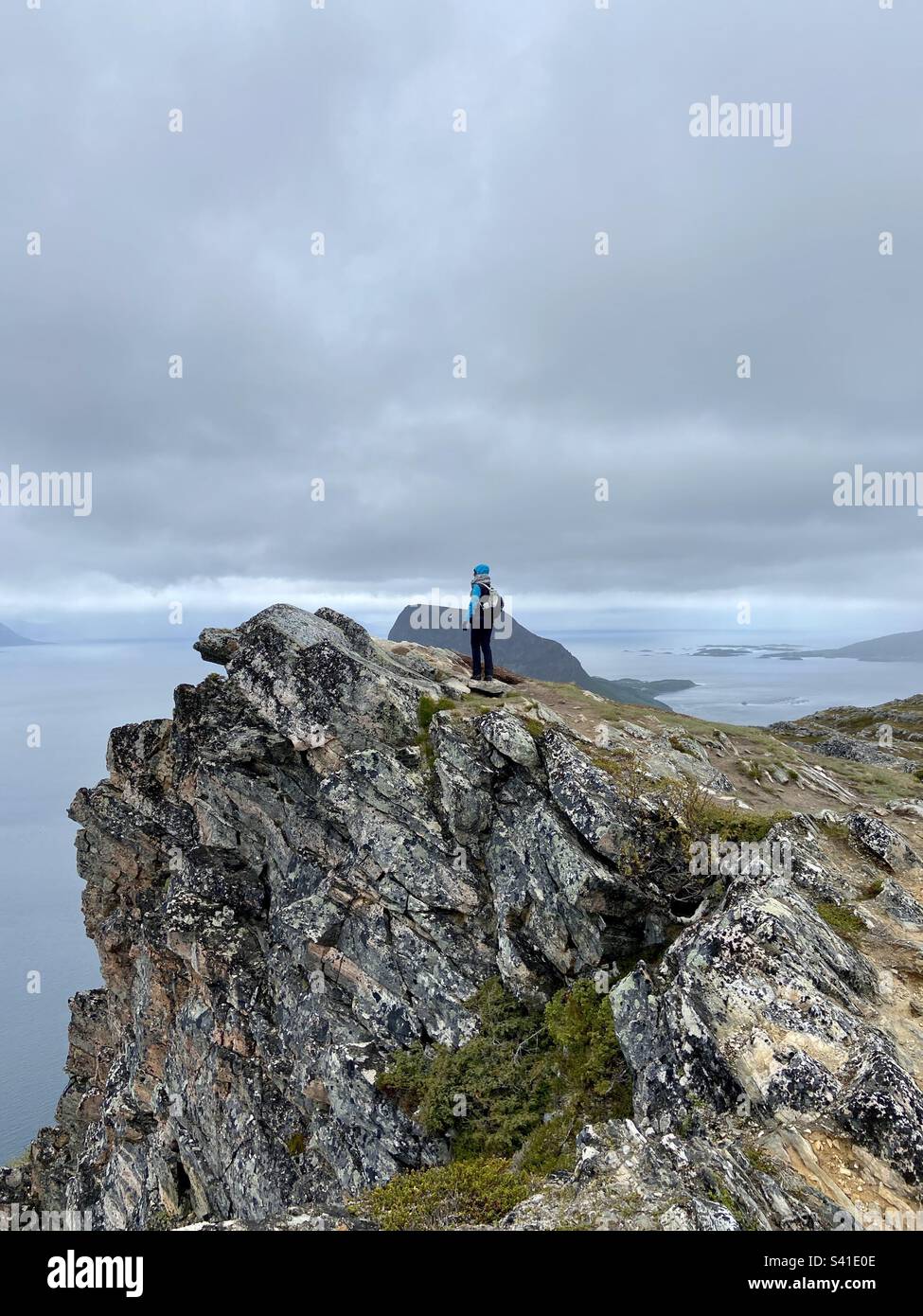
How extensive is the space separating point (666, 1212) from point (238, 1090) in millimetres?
21735

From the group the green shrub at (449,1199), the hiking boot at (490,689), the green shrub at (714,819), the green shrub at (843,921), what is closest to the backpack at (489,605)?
the hiking boot at (490,689)

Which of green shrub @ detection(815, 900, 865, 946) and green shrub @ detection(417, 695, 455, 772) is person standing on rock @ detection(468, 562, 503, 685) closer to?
green shrub @ detection(417, 695, 455, 772)

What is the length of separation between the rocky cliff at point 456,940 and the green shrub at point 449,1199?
0.82 meters

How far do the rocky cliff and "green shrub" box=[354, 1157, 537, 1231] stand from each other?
0.82m

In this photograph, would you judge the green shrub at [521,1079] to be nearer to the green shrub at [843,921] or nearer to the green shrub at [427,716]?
the green shrub at [843,921]

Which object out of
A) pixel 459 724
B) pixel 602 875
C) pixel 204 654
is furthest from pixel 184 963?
pixel 602 875

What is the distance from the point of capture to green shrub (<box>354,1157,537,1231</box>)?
12.3 meters

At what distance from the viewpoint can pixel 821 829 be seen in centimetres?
2162

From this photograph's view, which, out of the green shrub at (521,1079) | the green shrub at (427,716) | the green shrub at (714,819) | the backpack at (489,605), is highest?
the backpack at (489,605)

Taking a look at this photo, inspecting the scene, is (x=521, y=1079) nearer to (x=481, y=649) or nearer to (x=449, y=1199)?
(x=449, y=1199)

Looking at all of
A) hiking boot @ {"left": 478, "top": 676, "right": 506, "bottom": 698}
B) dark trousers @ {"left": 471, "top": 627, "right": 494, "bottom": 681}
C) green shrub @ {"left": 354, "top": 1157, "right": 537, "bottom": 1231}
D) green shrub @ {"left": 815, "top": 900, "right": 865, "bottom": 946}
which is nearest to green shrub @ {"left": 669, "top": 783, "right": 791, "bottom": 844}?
green shrub @ {"left": 815, "top": 900, "right": 865, "bottom": 946}

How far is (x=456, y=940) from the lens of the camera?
21547 millimetres

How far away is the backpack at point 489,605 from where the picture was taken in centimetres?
2628

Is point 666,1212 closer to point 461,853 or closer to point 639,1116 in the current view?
point 639,1116
